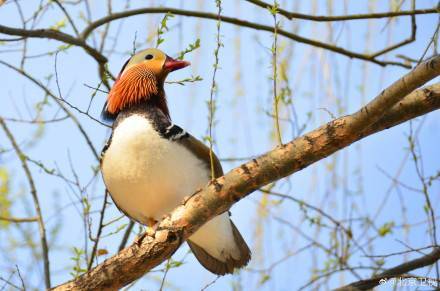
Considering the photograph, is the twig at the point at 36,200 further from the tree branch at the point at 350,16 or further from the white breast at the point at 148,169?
the tree branch at the point at 350,16

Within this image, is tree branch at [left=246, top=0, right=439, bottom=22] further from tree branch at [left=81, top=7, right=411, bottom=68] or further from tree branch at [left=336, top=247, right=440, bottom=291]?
tree branch at [left=336, top=247, right=440, bottom=291]

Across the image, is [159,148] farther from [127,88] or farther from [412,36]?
[412,36]

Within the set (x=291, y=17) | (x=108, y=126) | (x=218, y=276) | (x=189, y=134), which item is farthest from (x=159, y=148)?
(x=291, y=17)

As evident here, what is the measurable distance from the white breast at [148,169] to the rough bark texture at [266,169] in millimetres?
382

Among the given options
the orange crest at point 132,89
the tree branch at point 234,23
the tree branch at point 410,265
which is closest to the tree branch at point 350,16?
the tree branch at point 234,23

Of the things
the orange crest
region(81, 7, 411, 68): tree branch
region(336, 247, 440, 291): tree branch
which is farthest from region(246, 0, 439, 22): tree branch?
region(336, 247, 440, 291): tree branch

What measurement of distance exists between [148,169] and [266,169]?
0.77 metres

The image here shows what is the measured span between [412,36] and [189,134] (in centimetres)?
156

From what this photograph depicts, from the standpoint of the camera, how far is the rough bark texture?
2363 millimetres

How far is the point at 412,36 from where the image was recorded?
407 cm

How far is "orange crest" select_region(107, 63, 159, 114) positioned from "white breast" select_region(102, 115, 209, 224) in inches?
12.1

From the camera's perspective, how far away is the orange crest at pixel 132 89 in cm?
364

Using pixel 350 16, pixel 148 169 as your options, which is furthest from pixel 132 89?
pixel 350 16

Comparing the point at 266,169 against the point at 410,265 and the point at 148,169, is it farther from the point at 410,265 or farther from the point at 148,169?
the point at 410,265
